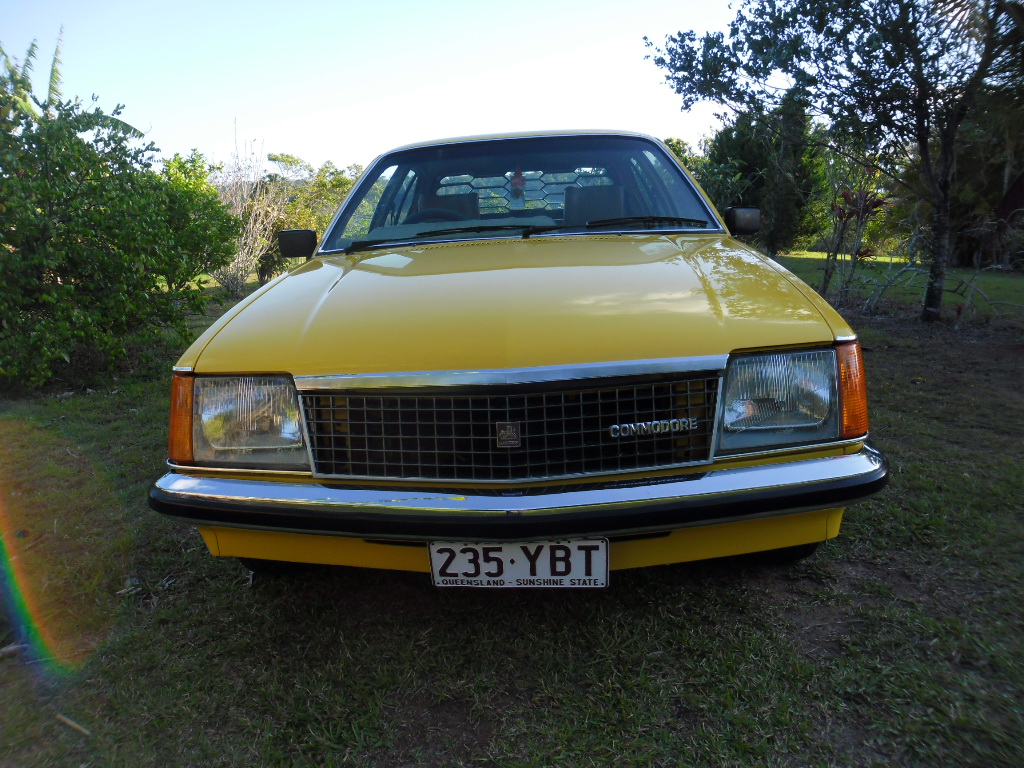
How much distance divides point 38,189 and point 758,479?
4.80 metres

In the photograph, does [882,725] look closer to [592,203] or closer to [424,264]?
[424,264]

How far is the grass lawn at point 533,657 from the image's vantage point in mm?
1596

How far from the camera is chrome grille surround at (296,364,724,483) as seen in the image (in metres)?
1.65

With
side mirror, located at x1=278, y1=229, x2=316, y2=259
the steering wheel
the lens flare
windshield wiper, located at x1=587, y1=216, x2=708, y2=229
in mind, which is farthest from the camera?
side mirror, located at x1=278, y1=229, x2=316, y2=259

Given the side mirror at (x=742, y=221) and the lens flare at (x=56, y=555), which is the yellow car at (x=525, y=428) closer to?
the lens flare at (x=56, y=555)

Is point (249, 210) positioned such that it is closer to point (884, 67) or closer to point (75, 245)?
point (75, 245)

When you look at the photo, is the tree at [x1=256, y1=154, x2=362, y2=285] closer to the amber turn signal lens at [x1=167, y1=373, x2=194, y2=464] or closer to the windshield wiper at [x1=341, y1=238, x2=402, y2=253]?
the windshield wiper at [x1=341, y1=238, x2=402, y2=253]

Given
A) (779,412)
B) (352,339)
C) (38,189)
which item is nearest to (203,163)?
(38,189)

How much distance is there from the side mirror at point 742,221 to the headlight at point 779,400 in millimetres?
1267

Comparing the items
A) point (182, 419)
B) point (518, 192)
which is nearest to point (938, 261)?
point (518, 192)

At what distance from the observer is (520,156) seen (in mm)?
2947

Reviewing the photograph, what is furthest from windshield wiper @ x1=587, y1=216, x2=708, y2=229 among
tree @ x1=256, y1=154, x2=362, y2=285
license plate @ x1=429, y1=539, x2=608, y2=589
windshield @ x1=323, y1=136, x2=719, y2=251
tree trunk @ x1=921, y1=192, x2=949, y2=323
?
tree @ x1=256, y1=154, x2=362, y2=285

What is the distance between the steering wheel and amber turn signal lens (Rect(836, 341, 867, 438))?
1.61 m

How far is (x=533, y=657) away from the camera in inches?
75.0
